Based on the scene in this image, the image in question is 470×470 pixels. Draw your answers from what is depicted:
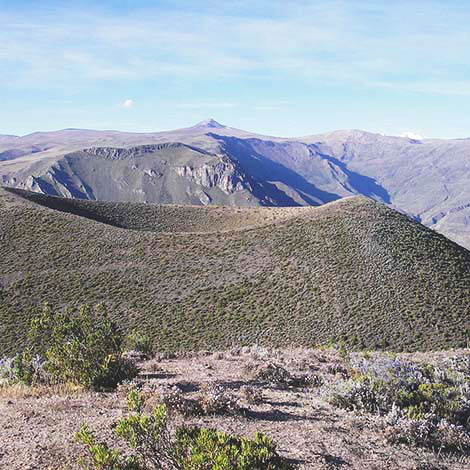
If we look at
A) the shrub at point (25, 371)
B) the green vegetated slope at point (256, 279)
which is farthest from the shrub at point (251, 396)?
the green vegetated slope at point (256, 279)

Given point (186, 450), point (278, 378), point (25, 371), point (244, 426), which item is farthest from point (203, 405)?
point (25, 371)

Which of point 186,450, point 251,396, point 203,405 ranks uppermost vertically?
point 186,450

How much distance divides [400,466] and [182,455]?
13.7 feet

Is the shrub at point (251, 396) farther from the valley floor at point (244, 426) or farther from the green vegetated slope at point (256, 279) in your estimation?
the green vegetated slope at point (256, 279)

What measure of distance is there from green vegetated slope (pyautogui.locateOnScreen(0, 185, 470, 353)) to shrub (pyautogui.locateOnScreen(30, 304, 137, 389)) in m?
24.8

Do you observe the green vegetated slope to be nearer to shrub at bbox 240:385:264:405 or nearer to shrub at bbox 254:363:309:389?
shrub at bbox 254:363:309:389

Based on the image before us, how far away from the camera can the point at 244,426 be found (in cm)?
1032

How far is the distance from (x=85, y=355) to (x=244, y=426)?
17.7 ft

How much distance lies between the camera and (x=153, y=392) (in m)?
11.8

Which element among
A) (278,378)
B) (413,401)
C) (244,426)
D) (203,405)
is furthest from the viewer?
(278,378)

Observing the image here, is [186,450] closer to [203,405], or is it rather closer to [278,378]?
[203,405]

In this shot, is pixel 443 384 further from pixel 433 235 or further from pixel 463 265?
pixel 433 235

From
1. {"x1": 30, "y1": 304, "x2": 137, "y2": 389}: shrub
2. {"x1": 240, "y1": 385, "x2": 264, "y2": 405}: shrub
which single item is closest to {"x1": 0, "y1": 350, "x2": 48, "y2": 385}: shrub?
{"x1": 30, "y1": 304, "x2": 137, "y2": 389}: shrub

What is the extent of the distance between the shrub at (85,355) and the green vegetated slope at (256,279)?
24811 mm
